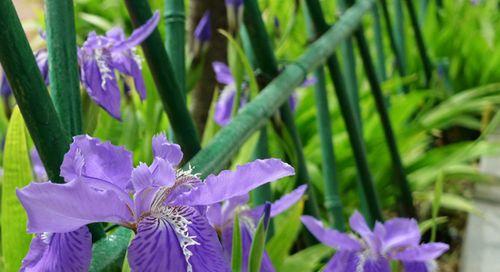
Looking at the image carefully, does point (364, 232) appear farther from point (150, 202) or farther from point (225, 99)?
point (150, 202)

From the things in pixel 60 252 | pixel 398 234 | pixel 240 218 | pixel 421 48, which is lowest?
pixel 421 48

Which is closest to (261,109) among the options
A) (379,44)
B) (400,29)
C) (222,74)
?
(222,74)

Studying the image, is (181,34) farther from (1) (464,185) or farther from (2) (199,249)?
(1) (464,185)

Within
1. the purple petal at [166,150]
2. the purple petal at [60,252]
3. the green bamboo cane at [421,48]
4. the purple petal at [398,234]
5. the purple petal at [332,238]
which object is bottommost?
the green bamboo cane at [421,48]

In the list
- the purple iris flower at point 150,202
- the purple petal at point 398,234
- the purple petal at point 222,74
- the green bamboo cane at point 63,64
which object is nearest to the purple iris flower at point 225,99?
the purple petal at point 222,74

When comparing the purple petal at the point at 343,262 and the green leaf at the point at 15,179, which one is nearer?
the green leaf at the point at 15,179

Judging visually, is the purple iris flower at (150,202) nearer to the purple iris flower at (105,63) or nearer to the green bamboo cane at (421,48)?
the purple iris flower at (105,63)

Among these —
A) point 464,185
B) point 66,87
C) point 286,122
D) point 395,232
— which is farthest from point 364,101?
point 66,87
